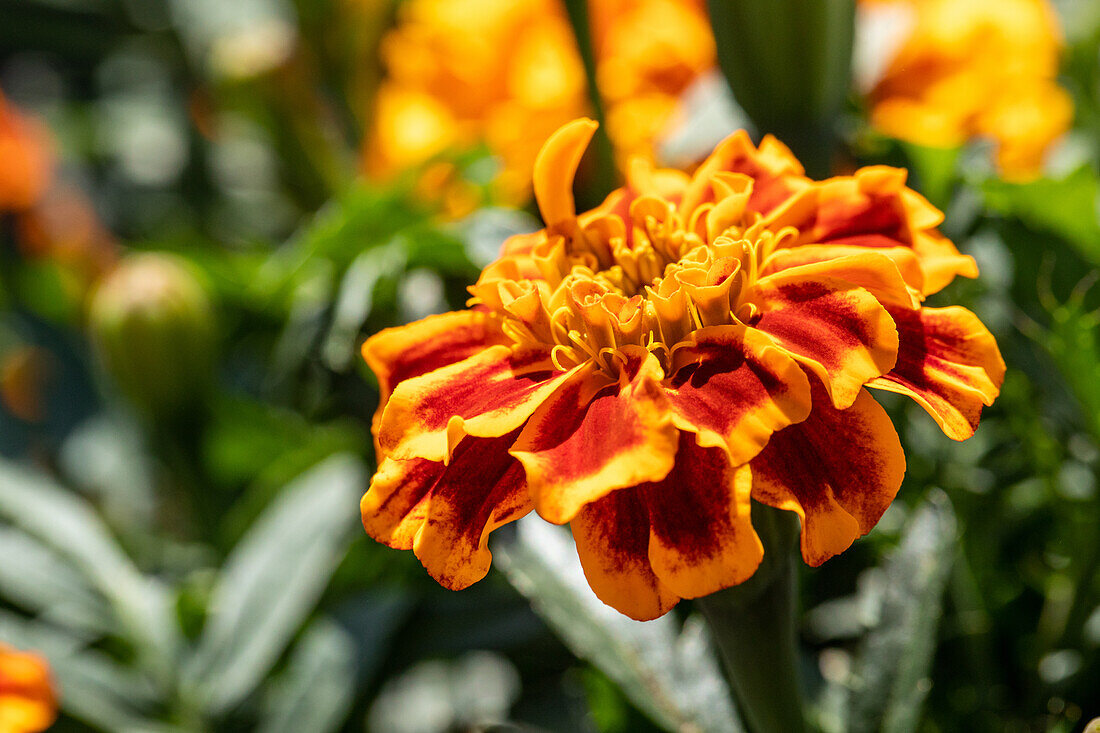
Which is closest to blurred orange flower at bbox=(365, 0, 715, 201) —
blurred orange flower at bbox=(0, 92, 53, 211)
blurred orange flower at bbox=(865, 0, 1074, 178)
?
blurred orange flower at bbox=(865, 0, 1074, 178)

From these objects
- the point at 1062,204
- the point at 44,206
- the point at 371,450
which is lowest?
the point at 44,206

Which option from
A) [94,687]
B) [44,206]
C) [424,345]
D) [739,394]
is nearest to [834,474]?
[739,394]

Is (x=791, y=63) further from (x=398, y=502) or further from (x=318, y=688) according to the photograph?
(x=318, y=688)

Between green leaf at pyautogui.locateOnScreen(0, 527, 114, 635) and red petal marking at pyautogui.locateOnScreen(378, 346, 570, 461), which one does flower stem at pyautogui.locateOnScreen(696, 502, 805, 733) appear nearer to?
red petal marking at pyautogui.locateOnScreen(378, 346, 570, 461)

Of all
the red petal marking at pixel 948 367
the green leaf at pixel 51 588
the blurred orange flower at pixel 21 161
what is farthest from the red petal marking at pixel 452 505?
the blurred orange flower at pixel 21 161

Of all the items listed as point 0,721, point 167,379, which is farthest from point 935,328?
point 167,379

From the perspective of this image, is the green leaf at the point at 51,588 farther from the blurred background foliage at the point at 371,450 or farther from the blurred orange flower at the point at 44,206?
the blurred orange flower at the point at 44,206

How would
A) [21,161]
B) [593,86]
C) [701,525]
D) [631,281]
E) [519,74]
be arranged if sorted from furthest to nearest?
1. [21,161]
2. [519,74]
3. [593,86]
4. [631,281]
5. [701,525]
